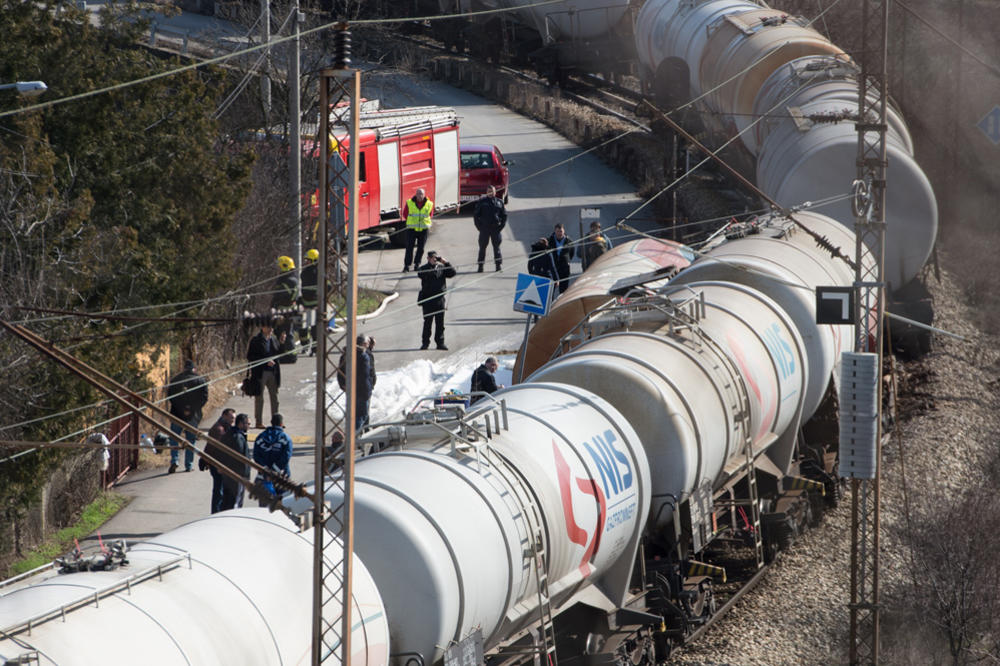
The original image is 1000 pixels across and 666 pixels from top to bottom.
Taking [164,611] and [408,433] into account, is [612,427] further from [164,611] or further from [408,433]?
[164,611]

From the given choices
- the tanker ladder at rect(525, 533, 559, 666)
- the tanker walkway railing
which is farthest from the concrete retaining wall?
the tanker walkway railing

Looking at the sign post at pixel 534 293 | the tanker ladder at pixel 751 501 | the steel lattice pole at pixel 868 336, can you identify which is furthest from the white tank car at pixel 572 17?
the tanker ladder at pixel 751 501

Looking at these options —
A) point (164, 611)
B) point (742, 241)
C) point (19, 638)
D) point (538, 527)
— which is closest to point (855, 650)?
point (538, 527)

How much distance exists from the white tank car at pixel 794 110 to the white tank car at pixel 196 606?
12825 mm

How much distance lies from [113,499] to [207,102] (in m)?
6.65

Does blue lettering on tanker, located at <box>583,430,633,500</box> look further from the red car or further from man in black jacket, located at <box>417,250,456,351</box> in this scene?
the red car

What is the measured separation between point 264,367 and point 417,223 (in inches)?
321

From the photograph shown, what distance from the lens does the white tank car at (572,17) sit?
4069cm

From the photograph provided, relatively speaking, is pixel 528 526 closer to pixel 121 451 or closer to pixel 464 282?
pixel 121 451

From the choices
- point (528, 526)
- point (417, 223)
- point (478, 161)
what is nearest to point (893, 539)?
point (528, 526)

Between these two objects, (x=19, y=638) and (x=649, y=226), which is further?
(x=649, y=226)

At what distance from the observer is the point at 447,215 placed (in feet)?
106

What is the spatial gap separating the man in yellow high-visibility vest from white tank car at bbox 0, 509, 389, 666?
17510 mm

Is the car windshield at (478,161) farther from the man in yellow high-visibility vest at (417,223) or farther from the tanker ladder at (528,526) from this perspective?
the tanker ladder at (528,526)
